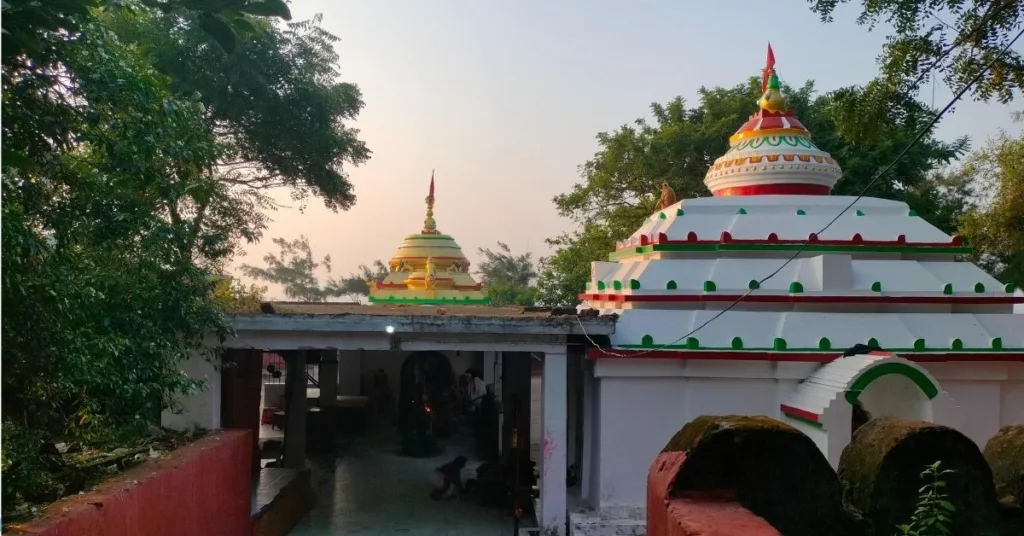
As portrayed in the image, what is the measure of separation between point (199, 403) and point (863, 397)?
6680 millimetres

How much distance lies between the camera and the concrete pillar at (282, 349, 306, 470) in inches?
444

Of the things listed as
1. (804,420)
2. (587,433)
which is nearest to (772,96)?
(804,420)

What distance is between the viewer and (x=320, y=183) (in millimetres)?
16125

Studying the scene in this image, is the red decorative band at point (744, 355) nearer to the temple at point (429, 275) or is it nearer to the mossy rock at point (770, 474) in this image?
the mossy rock at point (770, 474)

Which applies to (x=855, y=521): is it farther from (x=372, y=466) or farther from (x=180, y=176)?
(x=372, y=466)

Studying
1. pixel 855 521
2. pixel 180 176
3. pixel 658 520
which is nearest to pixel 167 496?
pixel 180 176

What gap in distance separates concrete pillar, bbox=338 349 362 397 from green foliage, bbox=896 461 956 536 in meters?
16.1

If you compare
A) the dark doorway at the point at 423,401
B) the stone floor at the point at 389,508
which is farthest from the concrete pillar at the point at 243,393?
the dark doorway at the point at 423,401

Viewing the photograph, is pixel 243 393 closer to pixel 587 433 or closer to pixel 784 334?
pixel 587 433

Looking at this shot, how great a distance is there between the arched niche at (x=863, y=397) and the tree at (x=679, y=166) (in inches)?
469

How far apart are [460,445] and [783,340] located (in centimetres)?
819

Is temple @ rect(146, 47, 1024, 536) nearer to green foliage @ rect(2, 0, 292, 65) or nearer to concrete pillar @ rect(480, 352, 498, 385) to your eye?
green foliage @ rect(2, 0, 292, 65)

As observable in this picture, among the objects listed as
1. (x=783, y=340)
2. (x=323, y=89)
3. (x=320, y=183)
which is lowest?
(x=783, y=340)

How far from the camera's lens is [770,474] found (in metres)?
3.47
